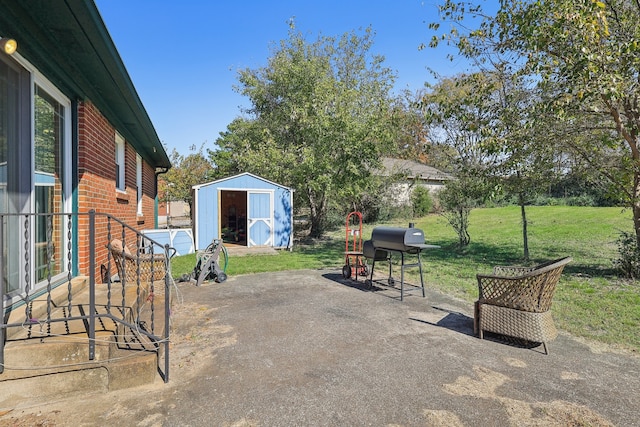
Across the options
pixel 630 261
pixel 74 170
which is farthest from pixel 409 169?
pixel 74 170

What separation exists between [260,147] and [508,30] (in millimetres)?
10761

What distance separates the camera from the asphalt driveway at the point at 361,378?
99.9 inches

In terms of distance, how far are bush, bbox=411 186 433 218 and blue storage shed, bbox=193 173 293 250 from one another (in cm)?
1081

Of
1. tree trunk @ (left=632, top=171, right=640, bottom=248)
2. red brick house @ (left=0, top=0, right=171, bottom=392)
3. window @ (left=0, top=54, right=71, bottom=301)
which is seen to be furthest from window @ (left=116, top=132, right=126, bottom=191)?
tree trunk @ (left=632, top=171, right=640, bottom=248)

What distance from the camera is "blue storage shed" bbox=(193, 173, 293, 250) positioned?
11961 mm

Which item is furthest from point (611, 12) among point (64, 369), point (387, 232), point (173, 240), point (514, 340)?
point (173, 240)

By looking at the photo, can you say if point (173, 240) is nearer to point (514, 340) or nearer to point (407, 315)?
point (407, 315)

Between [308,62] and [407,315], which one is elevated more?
[308,62]

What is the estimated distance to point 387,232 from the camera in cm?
615

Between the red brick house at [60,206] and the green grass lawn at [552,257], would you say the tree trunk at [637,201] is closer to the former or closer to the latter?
the green grass lawn at [552,257]

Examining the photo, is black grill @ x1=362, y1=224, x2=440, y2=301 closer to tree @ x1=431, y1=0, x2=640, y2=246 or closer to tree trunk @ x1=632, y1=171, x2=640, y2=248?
tree @ x1=431, y1=0, x2=640, y2=246

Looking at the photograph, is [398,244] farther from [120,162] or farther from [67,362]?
[120,162]

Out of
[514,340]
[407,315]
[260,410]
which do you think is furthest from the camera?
[407,315]

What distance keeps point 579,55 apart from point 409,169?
13344mm
